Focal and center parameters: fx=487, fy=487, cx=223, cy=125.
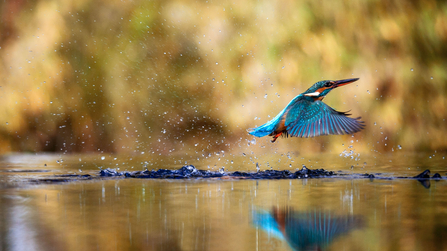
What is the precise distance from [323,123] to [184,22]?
11.1 m

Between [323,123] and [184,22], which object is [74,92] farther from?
[323,123]

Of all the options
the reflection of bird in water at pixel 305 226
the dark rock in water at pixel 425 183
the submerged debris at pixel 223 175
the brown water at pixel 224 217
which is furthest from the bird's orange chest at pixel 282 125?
the reflection of bird in water at pixel 305 226

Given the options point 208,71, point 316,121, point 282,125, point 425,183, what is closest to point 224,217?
point 316,121

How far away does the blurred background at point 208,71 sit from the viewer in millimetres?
12859

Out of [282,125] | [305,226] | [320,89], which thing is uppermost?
[320,89]

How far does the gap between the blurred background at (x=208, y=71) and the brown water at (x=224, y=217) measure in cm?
900

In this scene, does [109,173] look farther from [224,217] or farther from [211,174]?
[224,217]

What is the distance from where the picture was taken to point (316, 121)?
440 centimetres

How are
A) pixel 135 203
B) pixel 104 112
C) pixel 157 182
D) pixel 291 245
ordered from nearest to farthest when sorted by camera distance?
pixel 291 245 < pixel 135 203 < pixel 157 182 < pixel 104 112

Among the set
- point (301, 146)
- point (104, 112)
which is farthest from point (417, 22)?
point (104, 112)

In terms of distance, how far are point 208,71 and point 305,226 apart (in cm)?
1233

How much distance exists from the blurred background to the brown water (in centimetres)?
900

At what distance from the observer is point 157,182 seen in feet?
14.4

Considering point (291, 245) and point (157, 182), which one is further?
point (157, 182)
